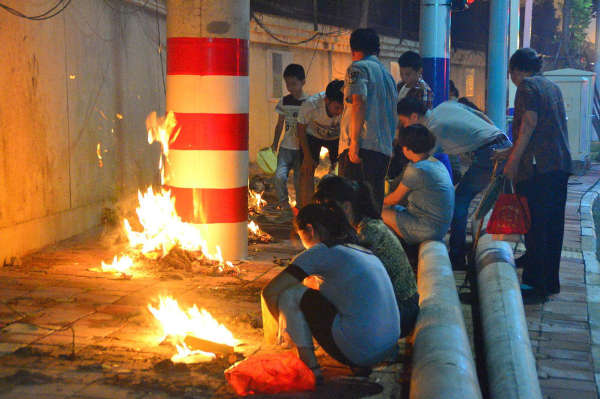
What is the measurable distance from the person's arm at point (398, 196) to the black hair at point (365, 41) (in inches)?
49.1

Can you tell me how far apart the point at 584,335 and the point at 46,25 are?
5571 millimetres

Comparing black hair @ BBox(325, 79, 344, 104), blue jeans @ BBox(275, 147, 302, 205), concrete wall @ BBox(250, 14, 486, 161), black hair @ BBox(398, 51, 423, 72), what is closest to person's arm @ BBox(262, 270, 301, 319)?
black hair @ BBox(398, 51, 423, 72)

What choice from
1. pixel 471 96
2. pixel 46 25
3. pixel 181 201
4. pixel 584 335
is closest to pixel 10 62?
pixel 46 25

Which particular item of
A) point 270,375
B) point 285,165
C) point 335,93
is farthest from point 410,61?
point 270,375

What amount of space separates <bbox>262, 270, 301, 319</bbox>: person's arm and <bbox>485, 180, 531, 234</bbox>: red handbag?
2847mm

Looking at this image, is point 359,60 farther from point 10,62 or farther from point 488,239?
point 10,62

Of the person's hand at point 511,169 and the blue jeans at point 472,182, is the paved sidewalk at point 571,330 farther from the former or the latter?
the person's hand at point 511,169

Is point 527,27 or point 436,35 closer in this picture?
point 436,35

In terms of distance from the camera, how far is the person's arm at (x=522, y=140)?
22.0 ft

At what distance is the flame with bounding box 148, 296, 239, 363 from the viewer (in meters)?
4.84

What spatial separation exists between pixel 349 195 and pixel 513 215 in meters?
2.22

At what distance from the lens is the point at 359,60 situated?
24.2 ft

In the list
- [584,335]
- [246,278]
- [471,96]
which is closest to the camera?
[584,335]

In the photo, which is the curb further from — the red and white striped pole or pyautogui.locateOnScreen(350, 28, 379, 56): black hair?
the red and white striped pole
